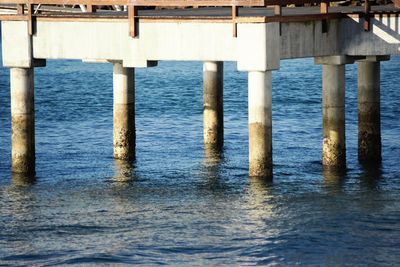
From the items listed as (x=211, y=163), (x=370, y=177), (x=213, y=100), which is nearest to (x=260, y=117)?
(x=370, y=177)

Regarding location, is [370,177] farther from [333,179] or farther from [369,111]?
[369,111]

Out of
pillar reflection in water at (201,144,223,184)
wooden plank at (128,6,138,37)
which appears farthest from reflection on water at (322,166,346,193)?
wooden plank at (128,6,138,37)

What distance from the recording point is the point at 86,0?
1284 inches

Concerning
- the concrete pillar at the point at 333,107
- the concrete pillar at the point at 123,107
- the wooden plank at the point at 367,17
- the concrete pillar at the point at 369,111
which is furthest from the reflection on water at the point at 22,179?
the wooden plank at the point at 367,17

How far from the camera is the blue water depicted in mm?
26125

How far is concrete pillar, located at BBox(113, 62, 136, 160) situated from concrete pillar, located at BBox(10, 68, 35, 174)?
404 cm

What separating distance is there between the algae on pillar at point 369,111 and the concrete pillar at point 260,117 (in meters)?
6.05

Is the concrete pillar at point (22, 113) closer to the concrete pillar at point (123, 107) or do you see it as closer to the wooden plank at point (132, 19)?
the wooden plank at point (132, 19)

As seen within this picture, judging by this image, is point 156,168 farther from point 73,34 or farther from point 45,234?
point 45,234

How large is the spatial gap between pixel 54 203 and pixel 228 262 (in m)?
7.67

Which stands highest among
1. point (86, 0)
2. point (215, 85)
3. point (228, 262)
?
point (86, 0)

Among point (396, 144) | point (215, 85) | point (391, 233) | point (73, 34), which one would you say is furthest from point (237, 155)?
point (391, 233)

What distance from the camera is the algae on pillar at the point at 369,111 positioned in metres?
36.2

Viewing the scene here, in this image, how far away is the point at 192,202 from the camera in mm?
30875
